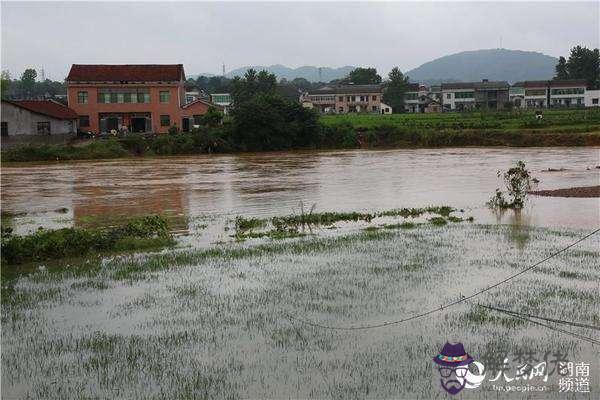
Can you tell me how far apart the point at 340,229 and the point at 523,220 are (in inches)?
207

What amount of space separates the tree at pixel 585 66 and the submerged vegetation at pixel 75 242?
100393 millimetres

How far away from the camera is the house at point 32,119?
49250mm

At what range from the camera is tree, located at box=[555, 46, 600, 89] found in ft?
343

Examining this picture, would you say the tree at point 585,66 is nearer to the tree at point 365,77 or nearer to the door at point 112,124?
the tree at point 365,77

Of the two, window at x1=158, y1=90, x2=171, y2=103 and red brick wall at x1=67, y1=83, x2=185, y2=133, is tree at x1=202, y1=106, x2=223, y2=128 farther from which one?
window at x1=158, y1=90, x2=171, y2=103

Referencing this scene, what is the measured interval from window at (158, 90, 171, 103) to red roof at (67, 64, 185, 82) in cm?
103

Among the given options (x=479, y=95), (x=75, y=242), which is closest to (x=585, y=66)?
(x=479, y=95)

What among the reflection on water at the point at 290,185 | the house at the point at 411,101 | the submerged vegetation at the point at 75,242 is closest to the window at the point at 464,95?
the house at the point at 411,101

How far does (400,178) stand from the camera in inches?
1261

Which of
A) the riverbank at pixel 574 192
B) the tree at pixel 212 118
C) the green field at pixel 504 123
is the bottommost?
the riverbank at pixel 574 192

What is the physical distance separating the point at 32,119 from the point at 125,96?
8448 millimetres

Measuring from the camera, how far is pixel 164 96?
56500mm

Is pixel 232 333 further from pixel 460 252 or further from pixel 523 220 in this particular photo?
pixel 523 220

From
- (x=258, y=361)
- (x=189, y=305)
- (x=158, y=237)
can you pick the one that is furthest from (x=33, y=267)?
(x=258, y=361)
